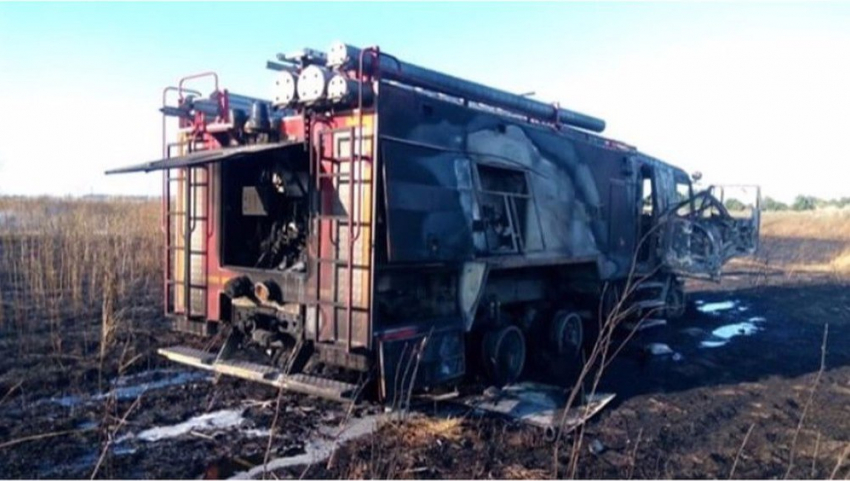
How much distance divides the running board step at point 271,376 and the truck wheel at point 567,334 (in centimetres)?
390

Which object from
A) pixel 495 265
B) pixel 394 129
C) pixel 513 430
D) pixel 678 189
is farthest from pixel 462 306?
pixel 678 189

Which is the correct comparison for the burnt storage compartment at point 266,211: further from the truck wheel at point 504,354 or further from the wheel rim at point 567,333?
the wheel rim at point 567,333

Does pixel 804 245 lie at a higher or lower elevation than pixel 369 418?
higher

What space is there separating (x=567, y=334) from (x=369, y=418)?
3964 mm

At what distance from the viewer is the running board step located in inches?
218

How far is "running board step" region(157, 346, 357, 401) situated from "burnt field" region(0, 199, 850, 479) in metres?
0.29

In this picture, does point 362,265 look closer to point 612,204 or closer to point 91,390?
point 91,390

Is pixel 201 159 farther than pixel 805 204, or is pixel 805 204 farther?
pixel 805 204

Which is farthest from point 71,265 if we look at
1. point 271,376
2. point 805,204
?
point 805,204

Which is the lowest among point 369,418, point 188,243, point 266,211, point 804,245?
point 369,418

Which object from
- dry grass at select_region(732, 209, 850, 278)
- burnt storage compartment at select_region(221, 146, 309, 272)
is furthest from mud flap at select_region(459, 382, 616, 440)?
Answer: dry grass at select_region(732, 209, 850, 278)

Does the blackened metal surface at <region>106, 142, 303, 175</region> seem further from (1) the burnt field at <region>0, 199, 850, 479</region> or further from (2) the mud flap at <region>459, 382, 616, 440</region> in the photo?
(2) the mud flap at <region>459, 382, 616, 440</region>

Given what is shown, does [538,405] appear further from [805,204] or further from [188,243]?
[805,204]

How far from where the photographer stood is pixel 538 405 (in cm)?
652
